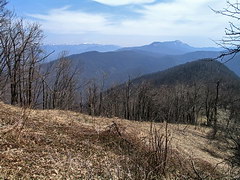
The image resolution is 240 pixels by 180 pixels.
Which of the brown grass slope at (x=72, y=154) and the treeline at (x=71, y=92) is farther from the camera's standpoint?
the treeline at (x=71, y=92)

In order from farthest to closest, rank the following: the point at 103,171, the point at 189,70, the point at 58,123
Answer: the point at 189,70
the point at 58,123
the point at 103,171

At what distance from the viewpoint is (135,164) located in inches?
174

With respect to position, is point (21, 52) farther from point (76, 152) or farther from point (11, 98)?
point (76, 152)

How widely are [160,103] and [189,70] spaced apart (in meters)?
62.4

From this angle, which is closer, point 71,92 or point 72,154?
point 72,154

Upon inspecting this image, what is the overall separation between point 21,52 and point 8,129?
2074cm

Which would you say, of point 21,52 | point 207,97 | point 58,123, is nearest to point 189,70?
point 207,97

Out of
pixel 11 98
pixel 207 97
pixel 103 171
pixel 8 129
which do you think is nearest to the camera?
pixel 103 171

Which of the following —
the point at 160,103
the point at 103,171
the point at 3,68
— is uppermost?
the point at 3,68

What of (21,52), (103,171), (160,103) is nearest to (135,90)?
(160,103)

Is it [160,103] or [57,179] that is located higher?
[57,179]

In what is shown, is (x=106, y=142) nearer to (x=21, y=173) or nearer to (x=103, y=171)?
(x=103, y=171)

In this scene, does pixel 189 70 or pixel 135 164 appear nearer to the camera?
pixel 135 164

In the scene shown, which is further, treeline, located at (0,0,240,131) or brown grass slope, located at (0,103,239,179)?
treeline, located at (0,0,240,131)
